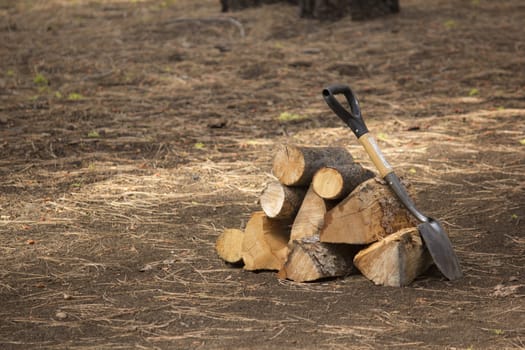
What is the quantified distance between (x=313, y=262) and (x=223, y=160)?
99.6 inches

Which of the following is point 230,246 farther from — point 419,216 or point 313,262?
point 419,216

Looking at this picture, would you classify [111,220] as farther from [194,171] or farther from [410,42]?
[410,42]

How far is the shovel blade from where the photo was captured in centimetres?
403

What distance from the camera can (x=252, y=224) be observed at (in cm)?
447

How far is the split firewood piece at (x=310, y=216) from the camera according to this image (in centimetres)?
430

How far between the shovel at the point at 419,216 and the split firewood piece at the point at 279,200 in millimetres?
491

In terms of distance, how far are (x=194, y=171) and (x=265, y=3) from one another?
6989mm

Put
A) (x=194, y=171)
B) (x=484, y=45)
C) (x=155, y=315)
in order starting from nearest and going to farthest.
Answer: (x=155, y=315), (x=194, y=171), (x=484, y=45)

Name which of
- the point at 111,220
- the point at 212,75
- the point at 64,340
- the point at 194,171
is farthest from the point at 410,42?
the point at 64,340

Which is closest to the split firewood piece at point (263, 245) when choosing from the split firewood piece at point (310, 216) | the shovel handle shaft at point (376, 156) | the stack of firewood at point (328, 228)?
the stack of firewood at point (328, 228)

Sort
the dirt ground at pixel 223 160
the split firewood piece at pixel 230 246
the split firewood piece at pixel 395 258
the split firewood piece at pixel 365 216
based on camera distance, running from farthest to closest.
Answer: the split firewood piece at pixel 230 246 < the split firewood piece at pixel 365 216 < the split firewood piece at pixel 395 258 < the dirt ground at pixel 223 160

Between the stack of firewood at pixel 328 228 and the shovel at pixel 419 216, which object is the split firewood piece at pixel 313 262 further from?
the shovel at pixel 419 216

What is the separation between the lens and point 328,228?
165 inches

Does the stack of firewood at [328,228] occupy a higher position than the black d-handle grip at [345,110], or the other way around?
the black d-handle grip at [345,110]
